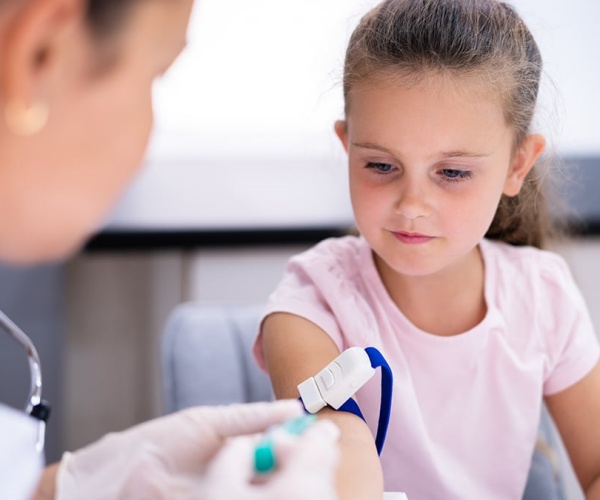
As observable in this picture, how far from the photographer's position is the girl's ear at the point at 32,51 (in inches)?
26.9

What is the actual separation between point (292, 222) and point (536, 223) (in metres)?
0.77

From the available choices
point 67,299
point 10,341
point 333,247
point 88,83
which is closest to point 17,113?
point 88,83

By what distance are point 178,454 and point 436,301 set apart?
1.91 ft

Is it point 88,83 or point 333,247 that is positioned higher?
point 88,83

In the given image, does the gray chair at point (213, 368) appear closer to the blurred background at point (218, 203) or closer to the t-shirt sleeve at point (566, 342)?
the t-shirt sleeve at point (566, 342)

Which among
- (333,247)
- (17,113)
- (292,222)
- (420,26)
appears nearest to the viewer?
(17,113)

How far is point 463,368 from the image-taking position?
1338mm

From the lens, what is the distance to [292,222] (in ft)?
7.07

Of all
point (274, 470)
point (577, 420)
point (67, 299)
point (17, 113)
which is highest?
point (17, 113)

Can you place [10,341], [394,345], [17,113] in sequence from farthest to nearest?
[10,341], [394,345], [17,113]

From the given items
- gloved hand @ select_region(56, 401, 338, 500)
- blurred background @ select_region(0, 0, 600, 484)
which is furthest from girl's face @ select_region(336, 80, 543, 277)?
blurred background @ select_region(0, 0, 600, 484)

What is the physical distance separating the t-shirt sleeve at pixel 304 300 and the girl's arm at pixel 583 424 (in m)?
0.36

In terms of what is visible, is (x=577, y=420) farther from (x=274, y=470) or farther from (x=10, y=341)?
(x=10, y=341)

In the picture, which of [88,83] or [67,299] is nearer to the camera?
[88,83]
